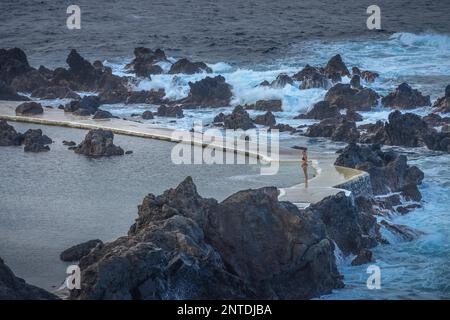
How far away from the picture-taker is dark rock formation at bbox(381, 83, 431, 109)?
4950 centimetres

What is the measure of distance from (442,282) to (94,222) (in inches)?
354

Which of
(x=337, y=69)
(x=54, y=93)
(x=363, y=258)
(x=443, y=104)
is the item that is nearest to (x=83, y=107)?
(x=54, y=93)

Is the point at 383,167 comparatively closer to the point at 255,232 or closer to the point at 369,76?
the point at 255,232

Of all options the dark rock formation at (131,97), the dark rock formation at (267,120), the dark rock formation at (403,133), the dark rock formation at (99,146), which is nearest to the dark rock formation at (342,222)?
the dark rock formation at (99,146)

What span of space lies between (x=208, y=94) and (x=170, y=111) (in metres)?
4.50

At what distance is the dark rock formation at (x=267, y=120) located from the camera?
46781 mm

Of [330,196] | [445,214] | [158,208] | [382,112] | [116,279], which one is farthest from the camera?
[382,112]

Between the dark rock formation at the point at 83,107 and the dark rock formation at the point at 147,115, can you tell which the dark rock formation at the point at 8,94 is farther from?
the dark rock formation at the point at 147,115

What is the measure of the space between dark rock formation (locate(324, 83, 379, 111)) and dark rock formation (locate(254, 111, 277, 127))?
400cm

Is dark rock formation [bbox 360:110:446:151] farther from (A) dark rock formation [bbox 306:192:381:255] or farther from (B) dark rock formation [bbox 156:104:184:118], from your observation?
(A) dark rock formation [bbox 306:192:381:255]

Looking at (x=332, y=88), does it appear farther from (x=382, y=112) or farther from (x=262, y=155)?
(x=262, y=155)

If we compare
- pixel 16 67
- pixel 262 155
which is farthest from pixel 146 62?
pixel 262 155

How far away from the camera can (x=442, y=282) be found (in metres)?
25.9

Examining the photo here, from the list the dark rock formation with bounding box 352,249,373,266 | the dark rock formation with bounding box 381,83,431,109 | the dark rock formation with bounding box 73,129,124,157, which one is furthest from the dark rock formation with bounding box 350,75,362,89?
the dark rock formation with bounding box 352,249,373,266
